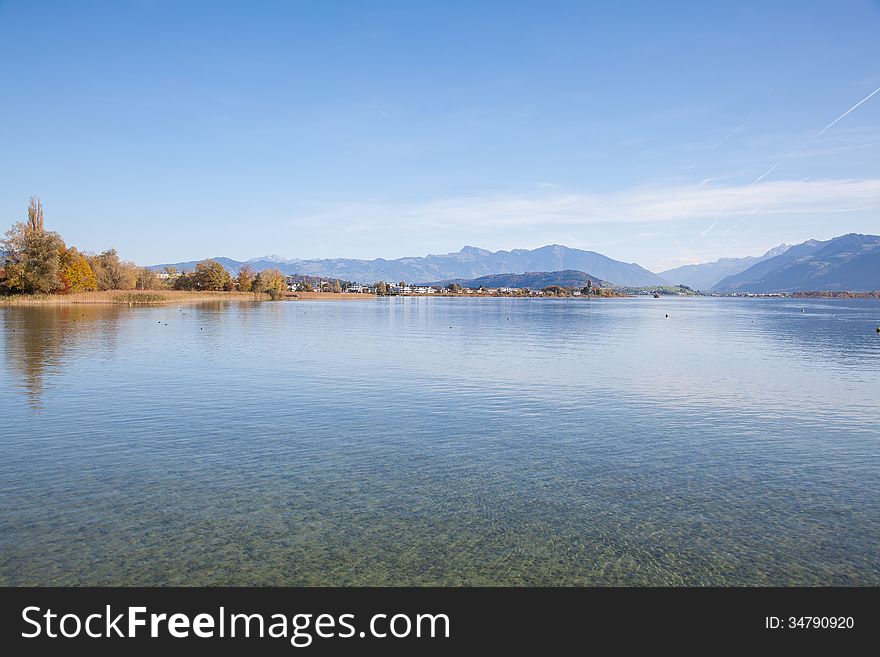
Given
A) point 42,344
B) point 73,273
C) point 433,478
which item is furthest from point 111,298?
point 433,478

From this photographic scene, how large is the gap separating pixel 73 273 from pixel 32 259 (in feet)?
64.6

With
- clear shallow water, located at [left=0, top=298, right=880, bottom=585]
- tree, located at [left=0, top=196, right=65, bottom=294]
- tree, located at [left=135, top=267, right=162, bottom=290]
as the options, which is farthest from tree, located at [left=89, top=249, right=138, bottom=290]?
clear shallow water, located at [left=0, top=298, right=880, bottom=585]

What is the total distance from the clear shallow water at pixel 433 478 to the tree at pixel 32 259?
331ft

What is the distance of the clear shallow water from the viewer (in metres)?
12.1

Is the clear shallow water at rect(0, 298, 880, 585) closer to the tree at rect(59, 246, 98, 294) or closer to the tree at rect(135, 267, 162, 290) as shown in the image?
the tree at rect(59, 246, 98, 294)

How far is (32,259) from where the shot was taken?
120 meters

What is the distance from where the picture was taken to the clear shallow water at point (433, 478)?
1208 centimetres

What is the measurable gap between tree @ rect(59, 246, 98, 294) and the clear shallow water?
114m

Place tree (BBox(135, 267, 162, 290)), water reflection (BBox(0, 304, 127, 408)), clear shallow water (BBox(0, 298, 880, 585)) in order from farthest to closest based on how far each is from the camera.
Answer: tree (BBox(135, 267, 162, 290)) → water reflection (BBox(0, 304, 127, 408)) → clear shallow water (BBox(0, 298, 880, 585))

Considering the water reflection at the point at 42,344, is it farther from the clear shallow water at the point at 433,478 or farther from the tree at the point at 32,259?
the tree at the point at 32,259

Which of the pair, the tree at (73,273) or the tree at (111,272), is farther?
the tree at (111,272)

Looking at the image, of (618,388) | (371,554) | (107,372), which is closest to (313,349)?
(107,372)

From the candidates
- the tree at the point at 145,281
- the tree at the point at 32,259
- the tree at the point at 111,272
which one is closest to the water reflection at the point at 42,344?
the tree at the point at 32,259
